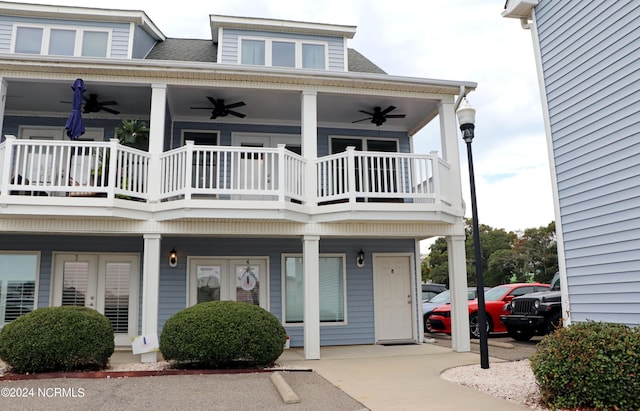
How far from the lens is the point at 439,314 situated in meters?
13.6

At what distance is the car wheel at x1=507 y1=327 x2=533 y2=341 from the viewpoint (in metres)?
11.6

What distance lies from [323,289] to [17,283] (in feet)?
22.5

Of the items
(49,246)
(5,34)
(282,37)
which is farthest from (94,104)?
(282,37)

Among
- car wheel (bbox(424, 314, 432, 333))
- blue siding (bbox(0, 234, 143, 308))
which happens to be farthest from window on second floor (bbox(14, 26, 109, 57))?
car wheel (bbox(424, 314, 432, 333))

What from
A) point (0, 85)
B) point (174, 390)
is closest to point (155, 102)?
point (0, 85)

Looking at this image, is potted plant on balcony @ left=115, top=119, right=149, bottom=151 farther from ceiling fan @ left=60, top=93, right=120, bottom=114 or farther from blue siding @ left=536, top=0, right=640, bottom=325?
blue siding @ left=536, top=0, right=640, bottom=325

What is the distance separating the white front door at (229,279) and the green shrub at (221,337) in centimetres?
318

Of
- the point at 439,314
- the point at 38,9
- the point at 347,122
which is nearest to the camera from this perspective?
the point at 38,9

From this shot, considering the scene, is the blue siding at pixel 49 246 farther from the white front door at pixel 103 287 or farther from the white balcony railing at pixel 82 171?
the white balcony railing at pixel 82 171

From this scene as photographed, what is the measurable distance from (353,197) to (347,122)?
11.9 ft

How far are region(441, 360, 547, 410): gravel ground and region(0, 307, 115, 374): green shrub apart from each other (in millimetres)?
5450

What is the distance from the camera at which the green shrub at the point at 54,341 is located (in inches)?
281

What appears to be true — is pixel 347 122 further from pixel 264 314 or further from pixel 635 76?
pixel 635 76

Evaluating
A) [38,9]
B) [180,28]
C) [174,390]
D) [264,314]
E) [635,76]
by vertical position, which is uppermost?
[180,28]
